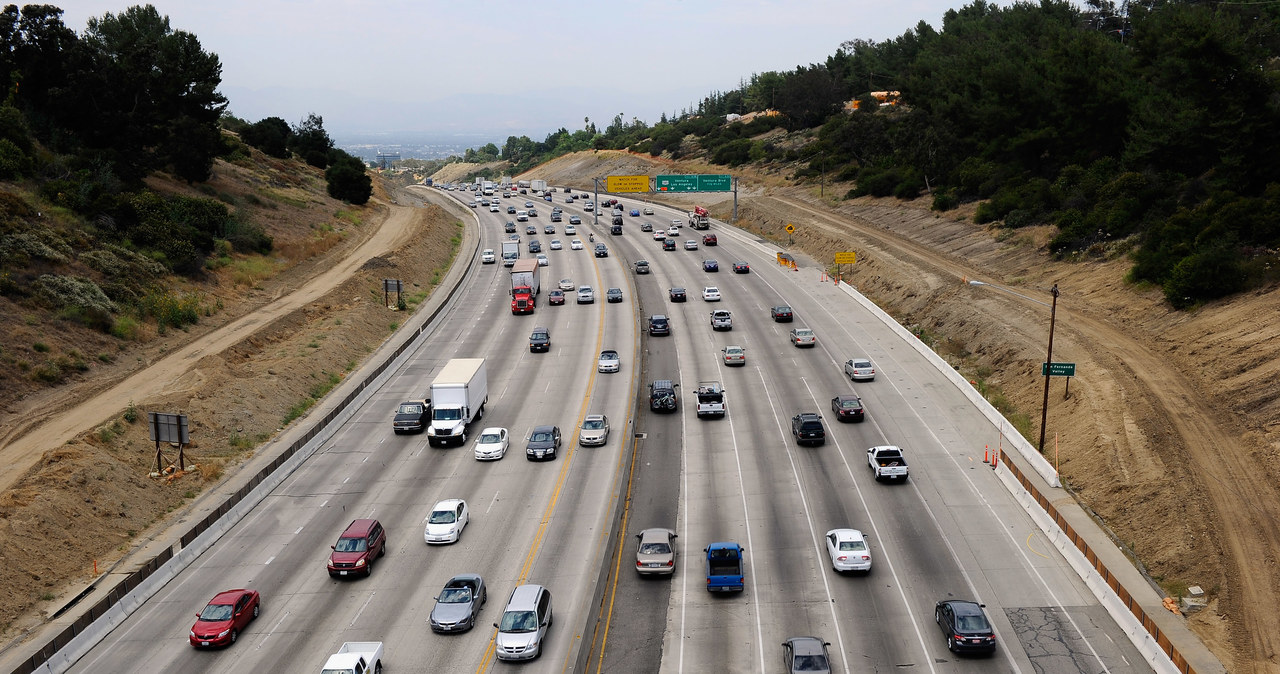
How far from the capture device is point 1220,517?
33.9 metres

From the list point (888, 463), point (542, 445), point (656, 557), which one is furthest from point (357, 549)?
point (888, 463)

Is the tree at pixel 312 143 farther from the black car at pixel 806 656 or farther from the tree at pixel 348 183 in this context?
the black car at pixel 806 656

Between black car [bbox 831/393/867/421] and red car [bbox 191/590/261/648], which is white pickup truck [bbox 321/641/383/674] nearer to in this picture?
red car [bbox 191/590/261/648]

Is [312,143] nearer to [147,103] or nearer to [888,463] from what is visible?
[147,103]

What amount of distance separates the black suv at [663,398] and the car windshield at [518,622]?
23.8 m

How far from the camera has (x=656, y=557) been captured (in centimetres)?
3275

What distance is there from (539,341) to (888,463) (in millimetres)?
29125

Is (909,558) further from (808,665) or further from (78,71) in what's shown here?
(78,71)

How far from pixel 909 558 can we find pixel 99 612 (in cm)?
2749

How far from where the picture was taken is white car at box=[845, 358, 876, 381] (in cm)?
5534

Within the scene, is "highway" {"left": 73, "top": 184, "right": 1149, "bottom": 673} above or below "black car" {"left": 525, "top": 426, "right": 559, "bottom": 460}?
below

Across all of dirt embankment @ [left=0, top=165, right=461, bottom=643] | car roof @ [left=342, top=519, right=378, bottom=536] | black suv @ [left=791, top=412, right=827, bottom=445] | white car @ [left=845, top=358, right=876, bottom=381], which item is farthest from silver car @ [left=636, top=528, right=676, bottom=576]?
white car @ [left=845, top=358, right=876, bottom=381]

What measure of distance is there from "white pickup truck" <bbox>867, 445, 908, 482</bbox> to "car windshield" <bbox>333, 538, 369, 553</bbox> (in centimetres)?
2196

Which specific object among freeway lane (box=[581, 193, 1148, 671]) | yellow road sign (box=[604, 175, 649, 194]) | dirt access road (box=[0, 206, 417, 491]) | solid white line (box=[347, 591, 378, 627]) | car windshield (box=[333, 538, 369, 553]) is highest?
yellow road sign (box=[604, 175, 649, 194])
